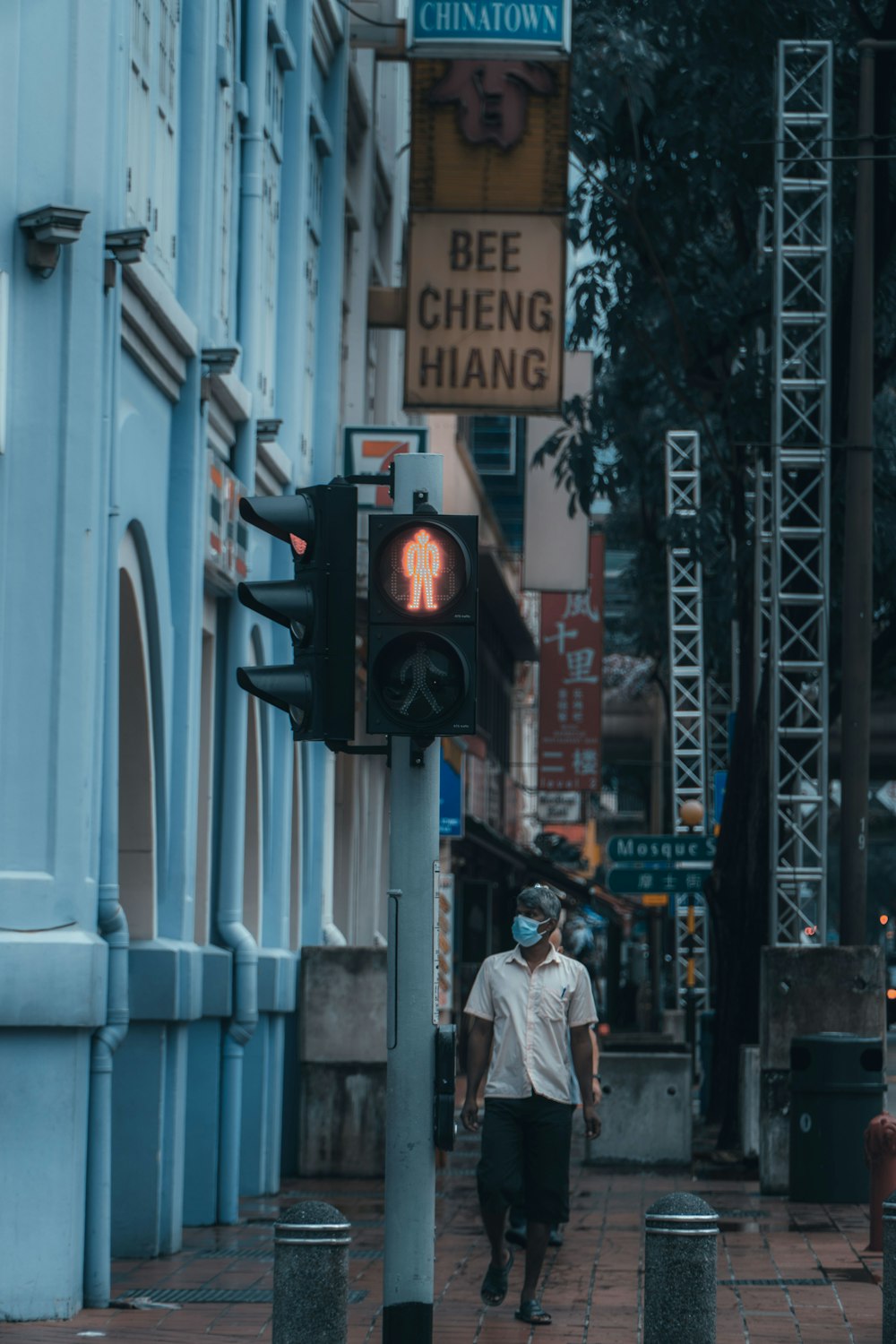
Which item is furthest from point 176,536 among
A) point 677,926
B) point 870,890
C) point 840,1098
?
point 870,890

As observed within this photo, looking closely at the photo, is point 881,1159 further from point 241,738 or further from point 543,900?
point 241,738

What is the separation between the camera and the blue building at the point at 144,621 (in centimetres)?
1062

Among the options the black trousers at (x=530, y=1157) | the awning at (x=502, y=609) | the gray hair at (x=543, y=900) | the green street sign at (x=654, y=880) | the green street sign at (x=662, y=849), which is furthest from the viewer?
the awning at (x=502, y=609)

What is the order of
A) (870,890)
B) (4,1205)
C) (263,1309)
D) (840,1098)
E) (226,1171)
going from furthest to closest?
(870,890)
(840,1098)
(226,1171)
(263,1309)
(4,1205)

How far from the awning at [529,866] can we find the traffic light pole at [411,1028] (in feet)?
80.8

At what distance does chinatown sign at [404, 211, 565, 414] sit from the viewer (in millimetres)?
17688

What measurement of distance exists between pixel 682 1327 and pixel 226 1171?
23.3 ft

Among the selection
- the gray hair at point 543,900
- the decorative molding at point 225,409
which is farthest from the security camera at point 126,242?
the gray hair at point 543,900

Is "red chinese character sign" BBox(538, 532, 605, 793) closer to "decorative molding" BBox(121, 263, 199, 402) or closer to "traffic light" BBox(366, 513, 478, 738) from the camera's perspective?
"decorative molding" BBox(121, 263, 199, 402)

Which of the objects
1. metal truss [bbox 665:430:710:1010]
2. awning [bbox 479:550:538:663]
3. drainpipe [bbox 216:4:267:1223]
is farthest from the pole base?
awning [bbox 479:550:538:663]

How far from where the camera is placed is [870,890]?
9738 centimetres

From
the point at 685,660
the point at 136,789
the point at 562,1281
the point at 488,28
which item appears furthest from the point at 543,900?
the point at 685,660

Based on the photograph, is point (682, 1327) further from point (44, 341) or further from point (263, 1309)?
point (44, 341)

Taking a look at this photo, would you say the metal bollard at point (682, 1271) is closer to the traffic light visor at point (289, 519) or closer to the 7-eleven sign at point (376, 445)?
the traffic light visor at point (289, 519)
